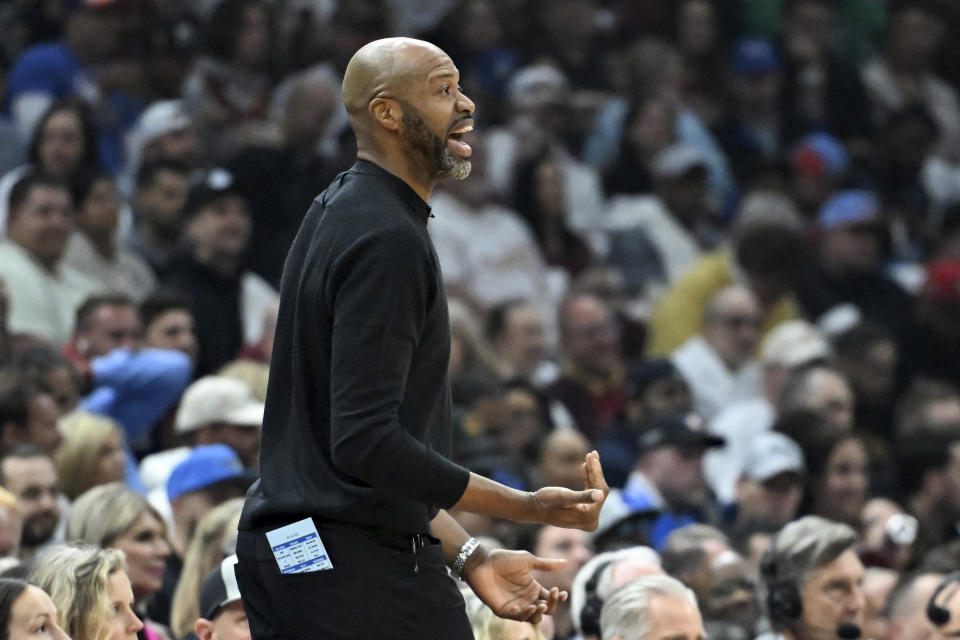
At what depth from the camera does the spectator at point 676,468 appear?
291 inches

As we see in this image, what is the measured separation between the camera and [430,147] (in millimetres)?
2951

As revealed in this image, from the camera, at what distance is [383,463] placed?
2.75 m

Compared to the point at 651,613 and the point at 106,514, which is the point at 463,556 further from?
the point at 106,514

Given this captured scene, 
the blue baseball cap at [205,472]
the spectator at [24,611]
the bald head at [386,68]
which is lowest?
the blue baseball cap at [205,472]

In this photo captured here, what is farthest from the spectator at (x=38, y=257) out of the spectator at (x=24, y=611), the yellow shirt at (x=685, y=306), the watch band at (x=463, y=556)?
the watch band at (x=463, y=556)

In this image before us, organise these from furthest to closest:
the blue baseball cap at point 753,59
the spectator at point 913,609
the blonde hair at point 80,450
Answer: the blue baseball cap at point 753,59, the blonde hair at point 80,450, the spectator at point 913,609

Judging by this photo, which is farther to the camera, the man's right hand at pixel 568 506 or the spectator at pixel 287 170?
the spectator at pixel 287 170

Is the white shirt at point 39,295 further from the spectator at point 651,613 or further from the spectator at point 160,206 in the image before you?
the spectator at point 651,613

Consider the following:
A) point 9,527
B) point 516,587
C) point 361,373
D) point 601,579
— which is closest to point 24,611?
point 516,587

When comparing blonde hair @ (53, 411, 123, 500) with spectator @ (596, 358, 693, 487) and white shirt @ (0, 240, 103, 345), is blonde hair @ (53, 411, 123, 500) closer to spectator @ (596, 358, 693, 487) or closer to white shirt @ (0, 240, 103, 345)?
white shirt @ (0, 240, 103, 345)

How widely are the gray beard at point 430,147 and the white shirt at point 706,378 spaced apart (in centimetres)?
601

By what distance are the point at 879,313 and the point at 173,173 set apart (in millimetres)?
4221

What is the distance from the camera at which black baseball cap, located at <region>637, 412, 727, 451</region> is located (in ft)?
24.7

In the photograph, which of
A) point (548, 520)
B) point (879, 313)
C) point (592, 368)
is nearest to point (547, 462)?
point (592, 368)
